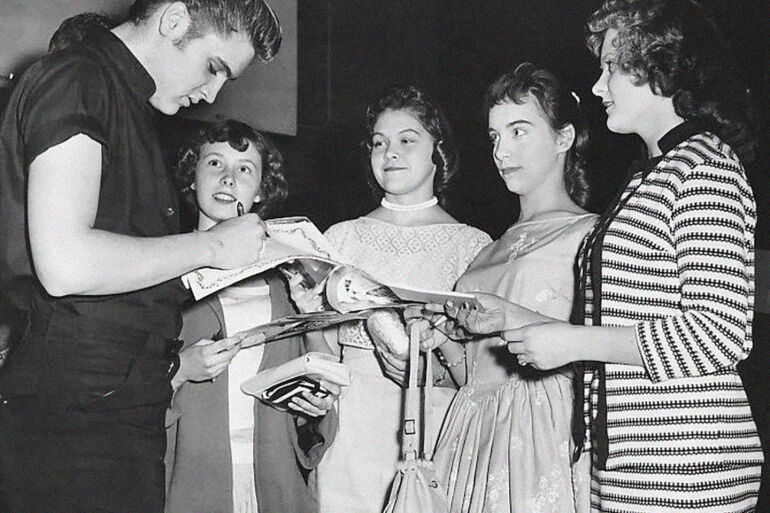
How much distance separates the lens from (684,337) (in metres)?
1.20

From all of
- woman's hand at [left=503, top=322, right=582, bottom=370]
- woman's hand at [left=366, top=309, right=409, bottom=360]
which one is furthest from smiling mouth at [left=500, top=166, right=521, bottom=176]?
woman's hand at [left=503, top=322, right=582, bottom=370]

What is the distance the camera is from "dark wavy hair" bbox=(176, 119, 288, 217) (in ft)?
6.85

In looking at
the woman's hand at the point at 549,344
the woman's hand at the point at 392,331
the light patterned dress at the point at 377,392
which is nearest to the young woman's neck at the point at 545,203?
the light patterned dress at the point at 377,392

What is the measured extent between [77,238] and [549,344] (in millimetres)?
662

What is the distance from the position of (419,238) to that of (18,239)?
1.07m

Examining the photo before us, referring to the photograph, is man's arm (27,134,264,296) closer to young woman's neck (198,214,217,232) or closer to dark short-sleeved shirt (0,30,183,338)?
dark short-sleeved shirt (0,30,183,338)

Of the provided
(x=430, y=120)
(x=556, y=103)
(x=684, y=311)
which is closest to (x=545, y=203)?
(x=556, y=103)

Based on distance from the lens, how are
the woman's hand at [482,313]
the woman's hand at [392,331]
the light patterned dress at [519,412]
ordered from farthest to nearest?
1. the woman's hand at [392,331]
2. the light patterned dress at [519,412]
3. the woman's hand at [482,313]

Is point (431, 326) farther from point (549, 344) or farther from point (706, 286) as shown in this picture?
point (706, 286)

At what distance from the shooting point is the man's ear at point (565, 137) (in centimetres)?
187

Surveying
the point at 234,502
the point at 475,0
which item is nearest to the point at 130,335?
the point at 234,502

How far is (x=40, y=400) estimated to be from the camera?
1.15 meters

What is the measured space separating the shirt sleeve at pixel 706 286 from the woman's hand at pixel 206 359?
81 centimetres

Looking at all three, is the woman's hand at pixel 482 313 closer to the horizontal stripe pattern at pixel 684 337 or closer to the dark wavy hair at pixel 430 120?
the horizontal stripe pattern at pixel 684 337
